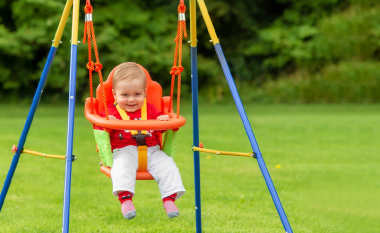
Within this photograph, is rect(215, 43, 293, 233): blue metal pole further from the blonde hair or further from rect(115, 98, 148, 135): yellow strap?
rect(115, 98, 148, 135): yellow strap

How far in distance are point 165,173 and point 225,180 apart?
11.0 ft

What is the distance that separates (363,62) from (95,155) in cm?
1376

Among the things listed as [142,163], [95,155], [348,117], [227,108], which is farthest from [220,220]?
[227,108]

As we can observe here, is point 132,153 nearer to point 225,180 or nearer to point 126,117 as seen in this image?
point 126,117

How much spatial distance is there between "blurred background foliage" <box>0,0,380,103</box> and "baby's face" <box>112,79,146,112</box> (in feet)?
44.9

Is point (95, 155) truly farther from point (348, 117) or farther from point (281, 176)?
point (348, 117)

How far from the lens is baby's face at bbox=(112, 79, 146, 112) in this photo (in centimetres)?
361

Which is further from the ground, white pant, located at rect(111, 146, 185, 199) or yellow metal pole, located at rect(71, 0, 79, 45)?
yellow metal pole, located at rect(71, 0, 79, 45)

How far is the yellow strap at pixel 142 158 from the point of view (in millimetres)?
3537

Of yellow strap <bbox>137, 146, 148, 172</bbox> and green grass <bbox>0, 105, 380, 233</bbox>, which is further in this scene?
green grass <bbox>0, 105, 380, 233</bbox>

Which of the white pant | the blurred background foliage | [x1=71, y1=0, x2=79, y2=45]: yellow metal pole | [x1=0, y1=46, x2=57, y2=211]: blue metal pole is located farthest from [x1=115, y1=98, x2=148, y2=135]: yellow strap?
the blurred background foliage

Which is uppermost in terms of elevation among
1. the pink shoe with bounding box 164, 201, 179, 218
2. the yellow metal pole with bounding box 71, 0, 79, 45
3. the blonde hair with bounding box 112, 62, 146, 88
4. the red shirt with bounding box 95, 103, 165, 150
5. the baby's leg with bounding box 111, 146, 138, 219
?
the yellow metal pole with bounding box 71, 0, 79, 45

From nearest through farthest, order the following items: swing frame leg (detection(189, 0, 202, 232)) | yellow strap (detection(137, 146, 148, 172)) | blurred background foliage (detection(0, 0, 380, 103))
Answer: yellow strap (detection(137, 146, 148, 172)), swing frame leg (detection(189, 0, 202, 232)), blurred background foliage (detection(0, 0, 380, 103))

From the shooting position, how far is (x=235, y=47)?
21359mm
